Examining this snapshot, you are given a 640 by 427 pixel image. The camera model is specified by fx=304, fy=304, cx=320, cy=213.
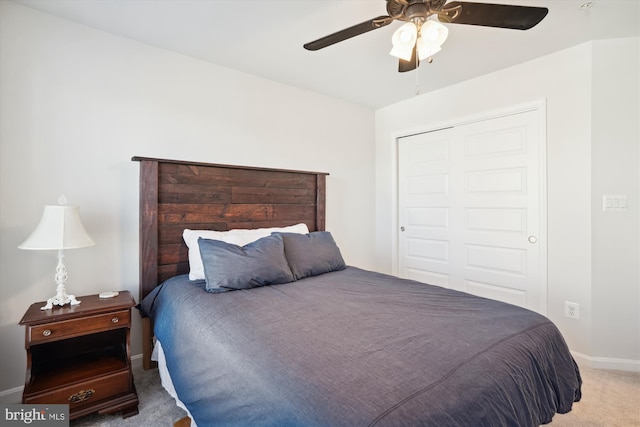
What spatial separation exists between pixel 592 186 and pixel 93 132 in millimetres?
3756

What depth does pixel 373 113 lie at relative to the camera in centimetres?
398

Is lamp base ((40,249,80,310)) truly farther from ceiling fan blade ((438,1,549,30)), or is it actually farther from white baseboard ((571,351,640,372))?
white baseboard ((571,351,640,372))

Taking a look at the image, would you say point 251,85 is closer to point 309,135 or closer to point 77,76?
point 309,135

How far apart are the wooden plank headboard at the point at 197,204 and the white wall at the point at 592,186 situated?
2.25 meters

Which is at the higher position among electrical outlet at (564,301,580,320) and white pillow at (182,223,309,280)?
white pillow at (182,223,309,280)

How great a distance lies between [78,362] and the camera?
6.24 feet

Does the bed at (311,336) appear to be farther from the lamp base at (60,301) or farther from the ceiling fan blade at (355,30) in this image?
the ceiling fan blade at (355,30)

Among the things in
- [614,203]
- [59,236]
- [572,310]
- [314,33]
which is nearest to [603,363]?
[572,310]

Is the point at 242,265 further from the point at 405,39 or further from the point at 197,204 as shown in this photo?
the point at 405,39

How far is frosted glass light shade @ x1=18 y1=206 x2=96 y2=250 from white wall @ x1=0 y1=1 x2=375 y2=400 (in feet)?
1.12

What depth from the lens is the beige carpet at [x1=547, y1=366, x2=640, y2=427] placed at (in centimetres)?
177

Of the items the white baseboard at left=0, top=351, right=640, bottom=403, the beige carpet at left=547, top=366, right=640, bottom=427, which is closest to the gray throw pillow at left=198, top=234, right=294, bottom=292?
the white baseboard at left=0, top=351, right=640, bottom=403

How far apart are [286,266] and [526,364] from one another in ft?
5.05

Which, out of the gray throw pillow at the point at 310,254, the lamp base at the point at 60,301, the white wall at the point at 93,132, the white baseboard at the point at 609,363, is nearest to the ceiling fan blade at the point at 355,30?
the white wall at the point at 93,132
